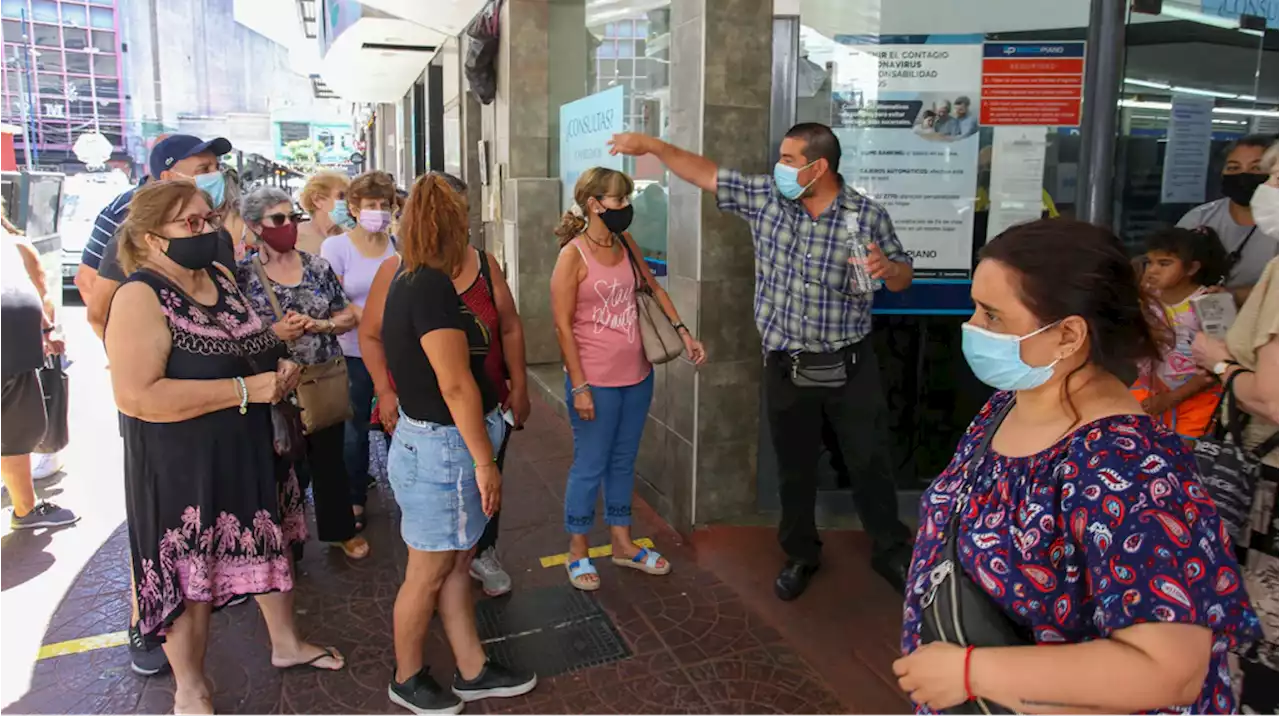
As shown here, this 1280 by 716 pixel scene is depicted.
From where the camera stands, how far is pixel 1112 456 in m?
1.26

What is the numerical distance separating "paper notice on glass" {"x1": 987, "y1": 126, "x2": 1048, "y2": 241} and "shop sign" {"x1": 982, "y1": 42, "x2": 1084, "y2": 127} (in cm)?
5

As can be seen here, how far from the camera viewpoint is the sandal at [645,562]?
379 cm

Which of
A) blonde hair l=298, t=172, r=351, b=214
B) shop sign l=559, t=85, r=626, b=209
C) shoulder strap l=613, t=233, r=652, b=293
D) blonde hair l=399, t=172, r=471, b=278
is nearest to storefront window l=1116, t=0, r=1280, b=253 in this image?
shoulder strap l=613, t=233, r=652, b=293

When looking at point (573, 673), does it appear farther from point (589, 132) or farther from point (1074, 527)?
point (589, 132)

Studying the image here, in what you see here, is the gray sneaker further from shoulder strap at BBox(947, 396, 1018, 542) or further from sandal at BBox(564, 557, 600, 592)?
shoulder strap at BBox(947, 396, 1018, 542)

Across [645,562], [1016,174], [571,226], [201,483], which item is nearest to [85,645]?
[201,483]

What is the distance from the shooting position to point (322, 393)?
3688 mm

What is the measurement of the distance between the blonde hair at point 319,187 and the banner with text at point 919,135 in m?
3.15

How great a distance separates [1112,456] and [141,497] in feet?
8.53

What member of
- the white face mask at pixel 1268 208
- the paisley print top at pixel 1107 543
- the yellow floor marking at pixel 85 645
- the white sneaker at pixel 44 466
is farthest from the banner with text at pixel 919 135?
the white sneaker at pixel 44 466

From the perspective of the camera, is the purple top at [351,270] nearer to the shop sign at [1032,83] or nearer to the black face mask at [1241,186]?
the shop sign at [1032,83]

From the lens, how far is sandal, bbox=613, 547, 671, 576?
3.79m

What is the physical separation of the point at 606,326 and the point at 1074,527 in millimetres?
2435

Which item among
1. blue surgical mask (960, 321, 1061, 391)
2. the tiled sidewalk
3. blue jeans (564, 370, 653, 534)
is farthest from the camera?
blue jeans (564, 370, 653, 534)
